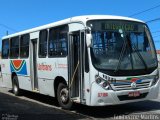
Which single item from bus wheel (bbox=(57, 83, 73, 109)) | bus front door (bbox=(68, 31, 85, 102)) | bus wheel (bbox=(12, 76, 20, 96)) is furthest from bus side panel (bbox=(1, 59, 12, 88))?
bus front door (bbox=(68, 31, 85, 102))

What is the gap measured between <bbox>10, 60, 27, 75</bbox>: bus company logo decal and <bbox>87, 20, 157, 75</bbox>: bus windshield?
5646 mm

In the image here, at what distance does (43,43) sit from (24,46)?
2.35 m

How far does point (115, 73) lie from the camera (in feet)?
36.2

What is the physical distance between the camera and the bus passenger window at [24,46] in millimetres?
16016

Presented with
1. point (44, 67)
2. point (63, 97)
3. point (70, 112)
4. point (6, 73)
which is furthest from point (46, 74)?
point (6, 73)

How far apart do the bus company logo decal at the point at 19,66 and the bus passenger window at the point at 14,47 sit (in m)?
0.30

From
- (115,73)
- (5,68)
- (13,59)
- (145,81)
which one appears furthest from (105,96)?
(5,68)

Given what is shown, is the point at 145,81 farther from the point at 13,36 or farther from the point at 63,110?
the point at 13,36

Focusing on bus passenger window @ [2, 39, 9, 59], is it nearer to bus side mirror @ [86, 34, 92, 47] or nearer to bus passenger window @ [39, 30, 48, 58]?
bus passenger window @ [39, 30, 48, 58]

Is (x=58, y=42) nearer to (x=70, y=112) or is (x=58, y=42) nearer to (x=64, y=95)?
(x=64, y=95)

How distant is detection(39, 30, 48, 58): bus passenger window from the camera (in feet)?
46.2

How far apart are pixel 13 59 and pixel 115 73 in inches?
305

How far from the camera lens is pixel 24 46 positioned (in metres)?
16.4

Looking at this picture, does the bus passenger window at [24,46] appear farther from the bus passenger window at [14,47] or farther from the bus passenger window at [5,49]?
the bus passenger window at [5,49]
